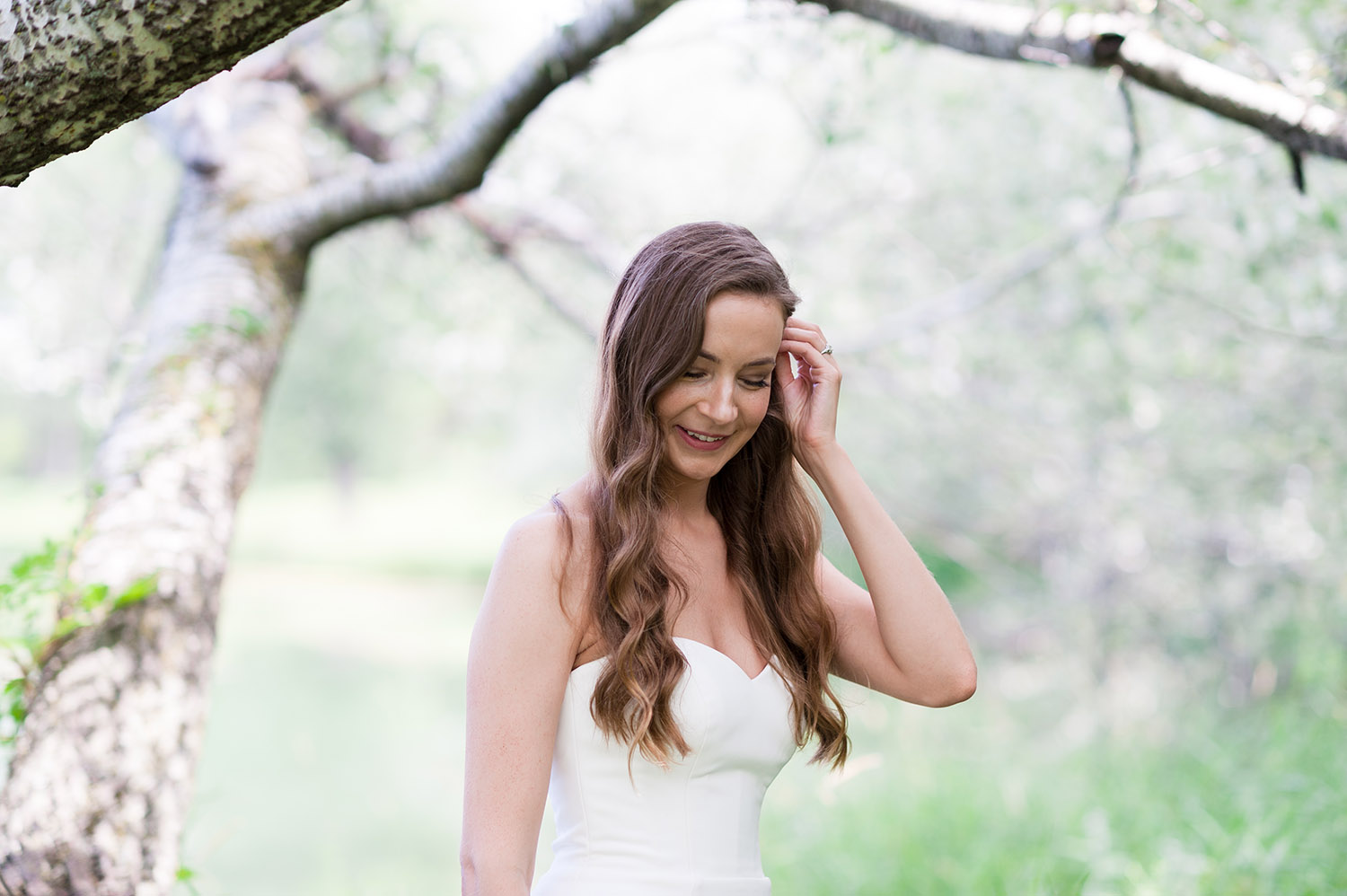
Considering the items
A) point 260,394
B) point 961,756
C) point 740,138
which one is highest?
point 260,394

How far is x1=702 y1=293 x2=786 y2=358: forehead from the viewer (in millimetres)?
1939

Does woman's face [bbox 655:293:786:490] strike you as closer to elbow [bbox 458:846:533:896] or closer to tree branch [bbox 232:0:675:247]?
elbow [bbox 458:846:533:896]

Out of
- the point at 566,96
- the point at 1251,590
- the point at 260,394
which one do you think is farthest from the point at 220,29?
the point at 1251,590

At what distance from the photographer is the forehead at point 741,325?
1939mm

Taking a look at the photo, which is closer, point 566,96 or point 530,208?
point 530,208

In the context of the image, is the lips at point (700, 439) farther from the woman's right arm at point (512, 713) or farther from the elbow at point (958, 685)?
the elbow at point (958, 685)

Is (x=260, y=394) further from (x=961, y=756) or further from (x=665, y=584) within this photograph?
(x=961, y=756)

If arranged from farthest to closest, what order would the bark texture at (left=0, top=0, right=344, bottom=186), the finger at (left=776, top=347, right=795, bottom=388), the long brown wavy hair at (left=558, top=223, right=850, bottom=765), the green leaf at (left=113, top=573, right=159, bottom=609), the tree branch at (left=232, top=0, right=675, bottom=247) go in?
the tree branch at (left=232, top=0, right=675, bottom=247) < the green leaf at (left=113, top=573, right=159, bottom=609) < the finger at (left=776, top=347, right=795, bottom=388) < the long brown wavy hair at (left=558, top=223, right=850, bottom=765) < the bark texture at (left=0, top=0, right=344, bottom=186)

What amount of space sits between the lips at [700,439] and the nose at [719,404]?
52 millimetres

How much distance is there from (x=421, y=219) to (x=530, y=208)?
0.78 meters

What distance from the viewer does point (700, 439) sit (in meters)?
2.02

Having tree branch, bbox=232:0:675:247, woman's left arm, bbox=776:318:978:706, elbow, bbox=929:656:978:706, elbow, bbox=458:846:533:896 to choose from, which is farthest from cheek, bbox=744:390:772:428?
tree branch, bbox=232:0:675:247

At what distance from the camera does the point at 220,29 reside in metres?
1.27

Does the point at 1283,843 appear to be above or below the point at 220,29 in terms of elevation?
below
